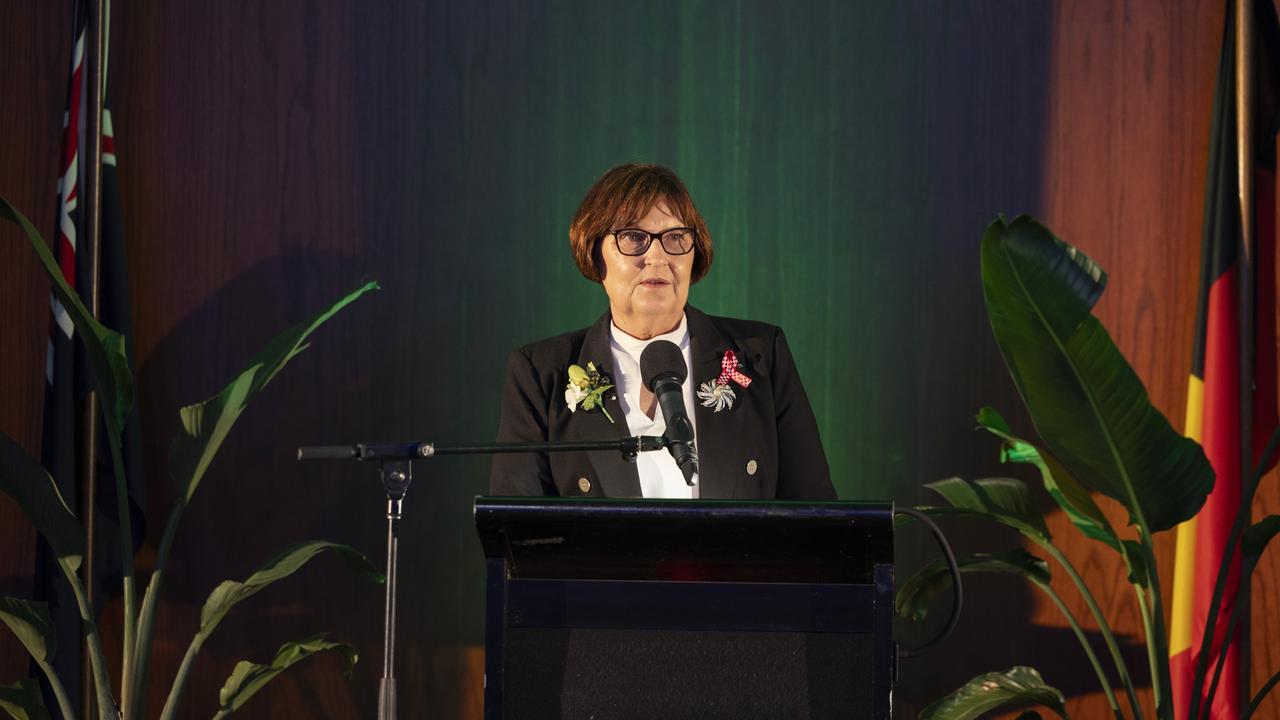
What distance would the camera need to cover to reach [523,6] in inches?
137

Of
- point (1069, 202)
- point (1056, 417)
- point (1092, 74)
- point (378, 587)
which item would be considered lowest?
point (378, 587)

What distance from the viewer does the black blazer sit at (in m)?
2.31

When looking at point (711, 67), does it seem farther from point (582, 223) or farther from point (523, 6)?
point (582, 223)

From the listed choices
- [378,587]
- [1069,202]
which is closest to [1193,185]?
[1069,202]

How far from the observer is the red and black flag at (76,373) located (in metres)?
3.05

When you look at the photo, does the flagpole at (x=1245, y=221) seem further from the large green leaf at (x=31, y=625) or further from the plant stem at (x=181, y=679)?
Answer: the large green leaf at (x=31, y=625)

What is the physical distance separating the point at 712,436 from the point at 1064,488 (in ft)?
3.08

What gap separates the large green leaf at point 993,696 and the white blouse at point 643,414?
0.84m

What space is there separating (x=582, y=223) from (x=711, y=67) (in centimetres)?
115

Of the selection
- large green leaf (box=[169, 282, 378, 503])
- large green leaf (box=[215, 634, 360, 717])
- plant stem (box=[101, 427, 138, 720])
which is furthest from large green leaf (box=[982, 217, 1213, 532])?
plant stem (box=[101, 427, 138, 720])

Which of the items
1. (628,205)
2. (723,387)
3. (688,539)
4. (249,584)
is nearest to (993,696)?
(723,387)

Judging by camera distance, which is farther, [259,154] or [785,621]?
[259,154]

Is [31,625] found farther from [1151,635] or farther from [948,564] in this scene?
[1151,635]

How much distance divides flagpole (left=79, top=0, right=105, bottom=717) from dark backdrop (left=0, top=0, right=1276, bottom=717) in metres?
0.18
